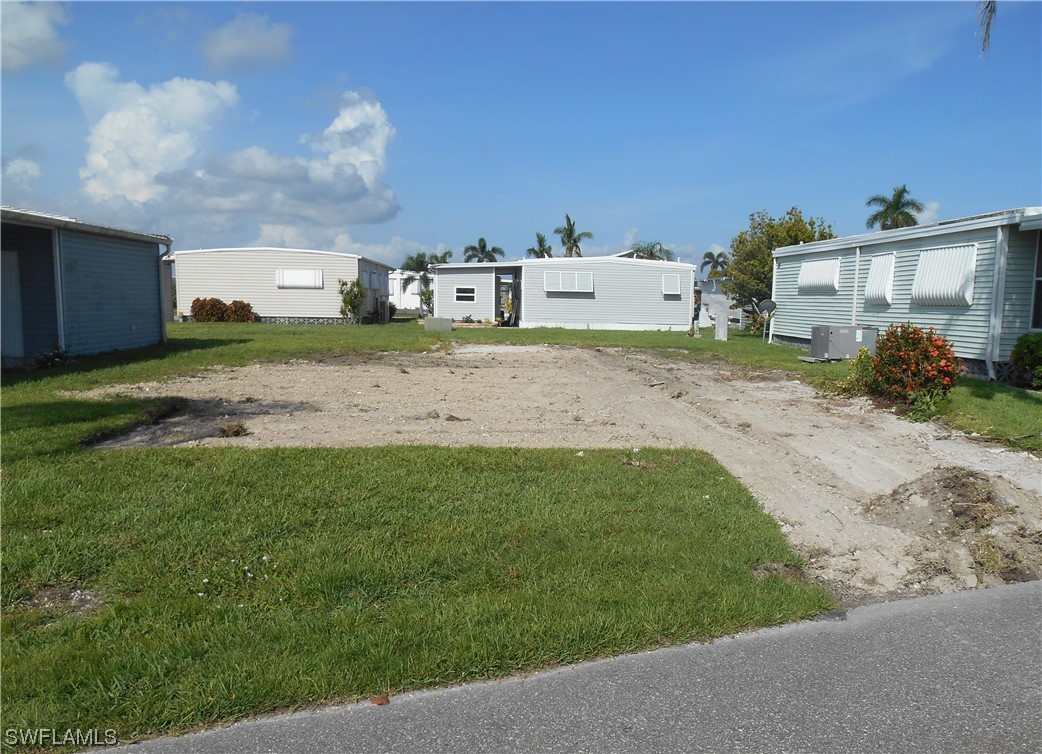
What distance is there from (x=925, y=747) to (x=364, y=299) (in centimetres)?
3598

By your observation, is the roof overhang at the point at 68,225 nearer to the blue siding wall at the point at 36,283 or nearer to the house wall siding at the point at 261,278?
the blue siding wall at the point at 36,283

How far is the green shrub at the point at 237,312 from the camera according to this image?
116 feet

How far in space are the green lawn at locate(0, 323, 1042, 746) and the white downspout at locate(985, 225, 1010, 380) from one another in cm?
933

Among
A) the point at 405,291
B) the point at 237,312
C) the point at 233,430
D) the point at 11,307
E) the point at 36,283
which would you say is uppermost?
the point at 405,291

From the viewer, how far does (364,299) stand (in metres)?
37.4

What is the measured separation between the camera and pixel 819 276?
21.6 meters

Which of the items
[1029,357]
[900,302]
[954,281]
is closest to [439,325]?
[900,302]

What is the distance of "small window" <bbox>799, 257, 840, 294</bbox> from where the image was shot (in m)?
20.8

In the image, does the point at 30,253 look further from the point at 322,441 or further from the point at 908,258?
the point at 908,258

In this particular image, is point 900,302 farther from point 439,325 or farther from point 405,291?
point 405,291

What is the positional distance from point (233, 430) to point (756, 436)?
575cm

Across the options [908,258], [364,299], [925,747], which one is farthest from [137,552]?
[364,299]

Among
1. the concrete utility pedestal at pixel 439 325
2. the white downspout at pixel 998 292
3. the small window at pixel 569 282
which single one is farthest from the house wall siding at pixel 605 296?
the white downspout at pixel 998 292

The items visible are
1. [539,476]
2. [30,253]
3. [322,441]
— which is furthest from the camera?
[30,253]
